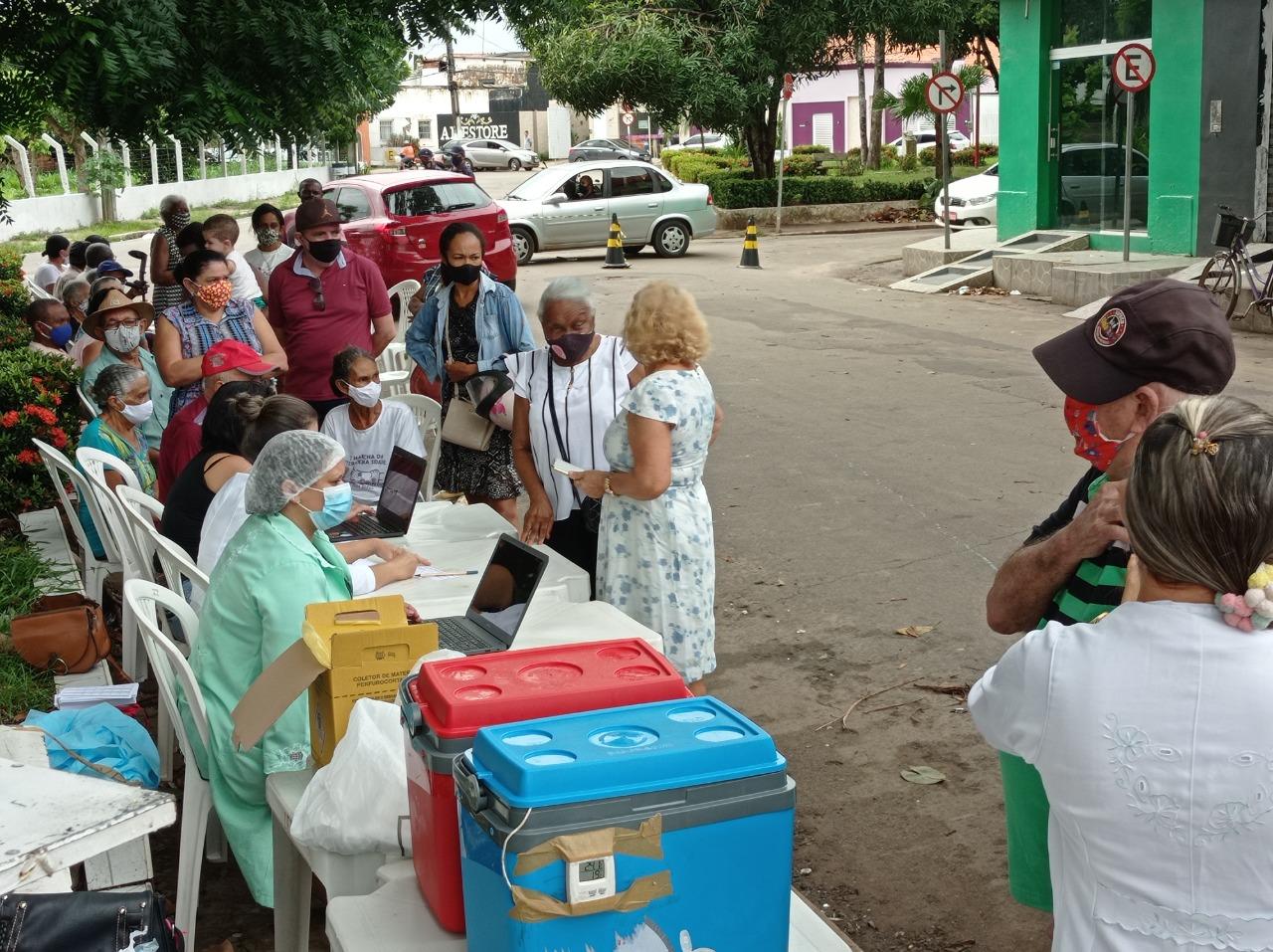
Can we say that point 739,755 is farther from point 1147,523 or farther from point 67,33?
point 67,33

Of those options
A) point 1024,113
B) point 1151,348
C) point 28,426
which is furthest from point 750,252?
point 1151,348

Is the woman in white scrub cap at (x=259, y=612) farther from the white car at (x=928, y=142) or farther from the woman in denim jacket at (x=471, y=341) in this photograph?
the white car at (x=928, y=142)

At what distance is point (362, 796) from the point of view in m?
2.72

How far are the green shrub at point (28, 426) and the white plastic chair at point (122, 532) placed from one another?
2.12 metres

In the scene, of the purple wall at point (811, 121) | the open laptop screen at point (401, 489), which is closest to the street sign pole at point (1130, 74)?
the open laptop screen at point (401, 489)

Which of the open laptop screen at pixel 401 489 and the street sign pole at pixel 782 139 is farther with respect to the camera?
the street sign pole at pixel 782 139

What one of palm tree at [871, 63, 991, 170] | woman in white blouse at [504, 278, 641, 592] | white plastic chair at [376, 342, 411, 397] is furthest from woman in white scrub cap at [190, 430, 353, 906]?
palm tree at [871, 63, 991, 170]

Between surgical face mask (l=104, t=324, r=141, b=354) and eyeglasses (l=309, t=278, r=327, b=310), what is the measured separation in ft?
3.63

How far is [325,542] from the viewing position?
12.8 feet

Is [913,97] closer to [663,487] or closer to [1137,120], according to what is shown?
[1137,120]

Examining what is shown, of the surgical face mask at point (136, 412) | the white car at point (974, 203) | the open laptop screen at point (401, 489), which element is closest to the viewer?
the open laptop screen at point (401, 489)

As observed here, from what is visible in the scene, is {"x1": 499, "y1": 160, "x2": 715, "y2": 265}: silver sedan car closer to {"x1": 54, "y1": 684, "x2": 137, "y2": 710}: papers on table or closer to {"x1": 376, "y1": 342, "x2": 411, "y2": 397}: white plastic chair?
{"x1": 376, "y1": 342, "x2": 411, "y2": 397}: white plastic chair

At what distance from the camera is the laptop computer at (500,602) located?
3.53m

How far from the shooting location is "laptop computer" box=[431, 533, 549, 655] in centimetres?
353
